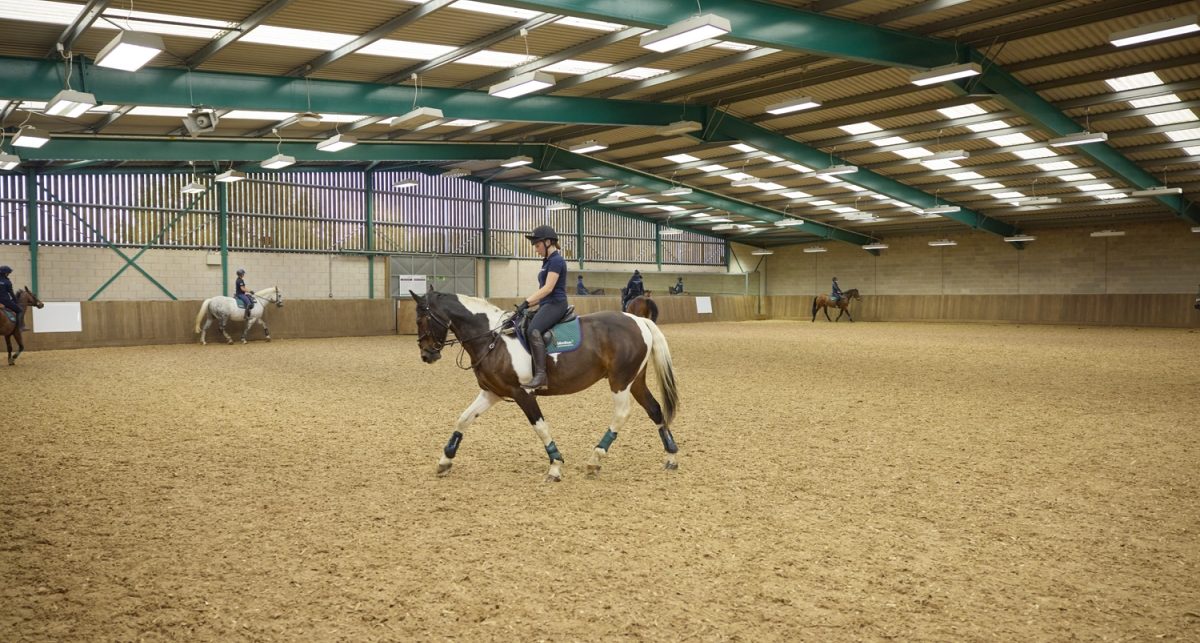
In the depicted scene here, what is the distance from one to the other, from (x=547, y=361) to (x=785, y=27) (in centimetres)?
798

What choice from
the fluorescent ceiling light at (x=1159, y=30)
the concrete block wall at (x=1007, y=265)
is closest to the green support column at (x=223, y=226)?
the fluorescent ceiling light at (x=1159, y=30)

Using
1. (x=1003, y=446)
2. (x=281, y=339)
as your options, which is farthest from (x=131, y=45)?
(x=281, y=339)

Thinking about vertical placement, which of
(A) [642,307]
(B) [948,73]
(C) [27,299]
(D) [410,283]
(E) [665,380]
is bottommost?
(E) [665,380]

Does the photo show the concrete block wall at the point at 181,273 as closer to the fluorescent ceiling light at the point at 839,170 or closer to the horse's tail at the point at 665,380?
the fluorescent ceiling light at the point at 839,170

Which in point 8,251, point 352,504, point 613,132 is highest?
point 613,132

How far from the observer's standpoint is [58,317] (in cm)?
1955

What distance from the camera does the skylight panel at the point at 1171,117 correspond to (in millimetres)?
18500

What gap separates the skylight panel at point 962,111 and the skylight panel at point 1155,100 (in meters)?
3.15

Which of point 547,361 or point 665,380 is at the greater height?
point 547,361

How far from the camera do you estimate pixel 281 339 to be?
2362 centimetres

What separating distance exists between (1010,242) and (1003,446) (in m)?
33.9

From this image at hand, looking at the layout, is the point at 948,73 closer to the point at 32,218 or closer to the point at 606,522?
the point at 606,522

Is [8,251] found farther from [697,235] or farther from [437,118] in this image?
[697,235]

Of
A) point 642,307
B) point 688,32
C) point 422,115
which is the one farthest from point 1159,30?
point 642,307
